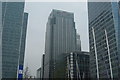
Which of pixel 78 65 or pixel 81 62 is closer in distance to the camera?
pixel 78 65

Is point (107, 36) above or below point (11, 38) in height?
below

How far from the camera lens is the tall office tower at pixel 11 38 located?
130875 millimetres

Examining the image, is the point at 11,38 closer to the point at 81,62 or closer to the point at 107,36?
the point at 81,62

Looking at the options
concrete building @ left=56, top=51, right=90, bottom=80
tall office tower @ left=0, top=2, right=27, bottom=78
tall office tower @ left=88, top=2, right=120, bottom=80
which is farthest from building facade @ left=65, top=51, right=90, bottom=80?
tall office tower @ left=0, top=2, right=27, bottom=78

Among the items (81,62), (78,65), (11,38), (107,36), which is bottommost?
(78,65)

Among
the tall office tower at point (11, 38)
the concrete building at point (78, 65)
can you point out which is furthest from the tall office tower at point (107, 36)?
the tall office tower at point (11, 38)

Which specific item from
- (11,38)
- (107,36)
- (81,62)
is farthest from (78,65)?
(11,38)

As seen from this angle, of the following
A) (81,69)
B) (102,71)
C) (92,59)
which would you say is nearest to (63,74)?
(81,69)

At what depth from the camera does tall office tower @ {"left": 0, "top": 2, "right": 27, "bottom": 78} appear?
130875 mm

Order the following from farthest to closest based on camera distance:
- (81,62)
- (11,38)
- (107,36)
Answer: (11,38) → (81,62) → (107,36)

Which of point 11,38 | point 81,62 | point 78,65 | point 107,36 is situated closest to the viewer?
point 107,36

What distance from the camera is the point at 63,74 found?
126750mm

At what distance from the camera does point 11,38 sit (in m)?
138

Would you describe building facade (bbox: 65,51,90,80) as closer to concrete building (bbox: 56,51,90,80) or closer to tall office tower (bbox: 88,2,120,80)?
concrete building (bbox: 56,51,90,80)
